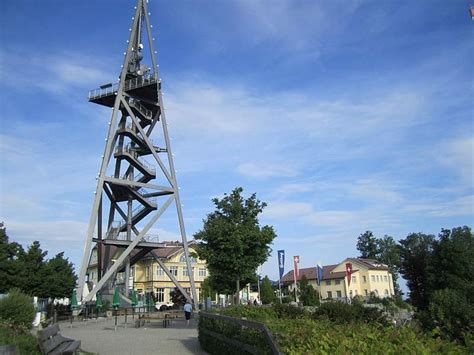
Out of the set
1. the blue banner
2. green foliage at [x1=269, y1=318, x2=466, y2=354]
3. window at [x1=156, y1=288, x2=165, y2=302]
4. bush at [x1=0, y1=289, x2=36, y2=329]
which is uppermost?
the blue banner

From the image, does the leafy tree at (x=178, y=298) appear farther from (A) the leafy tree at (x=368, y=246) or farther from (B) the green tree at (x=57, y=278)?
(A) the leafy tree at (x=368, y=246)

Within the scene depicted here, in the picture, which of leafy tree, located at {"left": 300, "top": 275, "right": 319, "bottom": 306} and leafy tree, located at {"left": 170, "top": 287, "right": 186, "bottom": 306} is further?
leafy tree, located at {"left": 170, "top": 287, "right": 186, "bottom": 306}

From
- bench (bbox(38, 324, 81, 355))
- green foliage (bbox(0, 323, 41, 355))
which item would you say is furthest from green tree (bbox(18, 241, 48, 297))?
bench (bbox(38, 324, 81, 355))

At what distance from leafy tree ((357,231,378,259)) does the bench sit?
9247cm

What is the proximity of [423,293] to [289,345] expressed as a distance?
20.4 metres

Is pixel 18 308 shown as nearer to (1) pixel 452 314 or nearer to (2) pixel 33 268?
(1) pixel 452 314

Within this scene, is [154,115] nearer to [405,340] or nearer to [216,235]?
[216,235]

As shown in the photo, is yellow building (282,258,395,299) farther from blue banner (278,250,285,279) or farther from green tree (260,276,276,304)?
blue banner (278,250,285,279)

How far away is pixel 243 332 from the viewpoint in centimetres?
850

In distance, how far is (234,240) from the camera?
1920 centimetres

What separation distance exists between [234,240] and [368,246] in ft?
272

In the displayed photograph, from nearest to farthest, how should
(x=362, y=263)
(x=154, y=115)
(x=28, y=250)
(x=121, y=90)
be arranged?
(x=28, y=250)
(x=121, y=90)
(x=154, y=115)
(x=362, y=263)

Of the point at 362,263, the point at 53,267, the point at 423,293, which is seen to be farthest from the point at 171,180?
the point at 362,263

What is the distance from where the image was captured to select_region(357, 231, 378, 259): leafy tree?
312ft
